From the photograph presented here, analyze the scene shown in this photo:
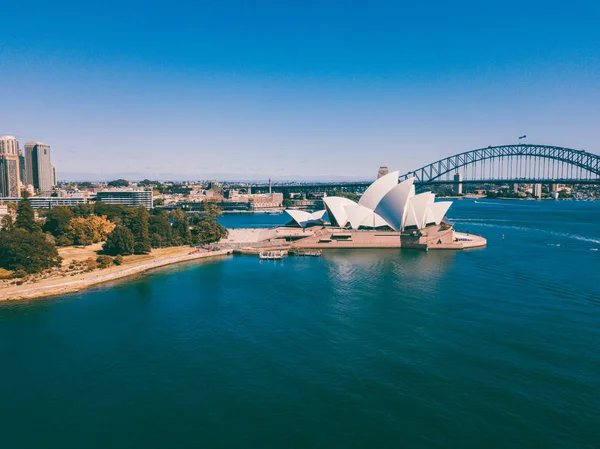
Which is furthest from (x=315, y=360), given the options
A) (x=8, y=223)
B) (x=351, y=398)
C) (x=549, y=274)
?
(x=8, y=223)

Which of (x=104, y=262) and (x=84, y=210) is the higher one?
(x=84, y=210)

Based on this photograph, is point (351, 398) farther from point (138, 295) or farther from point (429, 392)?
point (138, 295)

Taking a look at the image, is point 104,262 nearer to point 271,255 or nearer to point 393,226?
point 271,255

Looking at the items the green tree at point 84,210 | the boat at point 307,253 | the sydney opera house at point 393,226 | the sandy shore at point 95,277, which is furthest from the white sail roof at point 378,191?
the green tree at point 84,210

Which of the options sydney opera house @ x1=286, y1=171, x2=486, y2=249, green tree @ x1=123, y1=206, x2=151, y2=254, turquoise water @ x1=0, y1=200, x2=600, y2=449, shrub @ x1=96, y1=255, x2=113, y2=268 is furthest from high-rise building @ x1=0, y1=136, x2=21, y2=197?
turquoise water @ x1=0, y1=200, x2=600, y2=449

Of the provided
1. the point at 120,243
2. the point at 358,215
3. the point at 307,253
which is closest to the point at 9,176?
the point at 120,243

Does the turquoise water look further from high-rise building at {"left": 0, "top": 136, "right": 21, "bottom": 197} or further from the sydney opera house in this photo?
high-rise building at {"left": 0, "top": 136, "right": 21, "bottom": 197}
